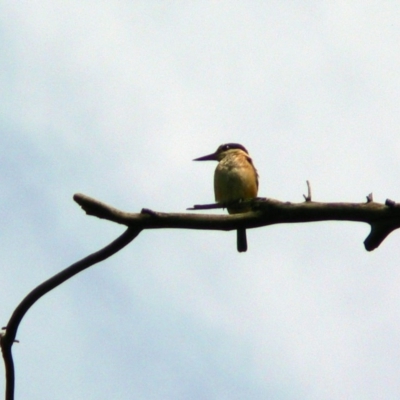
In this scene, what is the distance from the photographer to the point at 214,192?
7637mm

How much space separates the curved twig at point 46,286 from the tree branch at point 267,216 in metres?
0.09

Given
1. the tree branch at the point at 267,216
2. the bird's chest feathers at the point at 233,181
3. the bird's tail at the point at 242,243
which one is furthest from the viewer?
the bird's tail at the point at 242,243

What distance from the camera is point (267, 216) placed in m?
3.04

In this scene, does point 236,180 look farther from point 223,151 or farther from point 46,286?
point 46,286

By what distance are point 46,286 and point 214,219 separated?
79 cm

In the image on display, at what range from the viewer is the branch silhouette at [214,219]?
2.95 m

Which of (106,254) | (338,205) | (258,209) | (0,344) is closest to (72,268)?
(106,254)

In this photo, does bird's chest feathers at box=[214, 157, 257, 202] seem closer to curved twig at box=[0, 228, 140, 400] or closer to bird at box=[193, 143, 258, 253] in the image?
bird at box=[193, 143, 258, 253]

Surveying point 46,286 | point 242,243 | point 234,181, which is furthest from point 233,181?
point 46,286

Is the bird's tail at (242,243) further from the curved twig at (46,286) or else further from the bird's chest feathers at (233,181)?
the curved twig at (46,286)

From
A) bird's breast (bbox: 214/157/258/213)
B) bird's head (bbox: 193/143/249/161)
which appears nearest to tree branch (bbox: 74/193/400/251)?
bird's breast (bbox: 214/157/258/213)

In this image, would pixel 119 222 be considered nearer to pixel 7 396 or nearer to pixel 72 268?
pixel 72 268

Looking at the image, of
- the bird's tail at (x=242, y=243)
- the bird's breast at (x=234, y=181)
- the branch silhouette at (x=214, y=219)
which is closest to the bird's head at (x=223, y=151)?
the bird's breast at (x=234, y=181)

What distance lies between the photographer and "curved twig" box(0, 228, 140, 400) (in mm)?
3014
